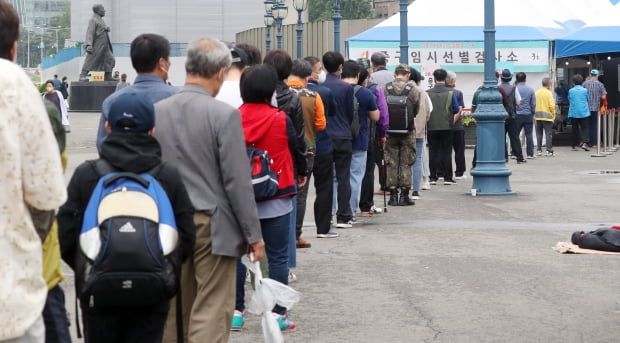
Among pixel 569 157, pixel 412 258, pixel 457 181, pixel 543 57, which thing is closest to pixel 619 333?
pixel 412 258

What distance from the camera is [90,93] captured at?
50969mm

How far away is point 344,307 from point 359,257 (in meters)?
2.55

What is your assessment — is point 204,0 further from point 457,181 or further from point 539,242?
point 539,242

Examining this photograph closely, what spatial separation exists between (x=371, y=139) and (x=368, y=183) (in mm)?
741

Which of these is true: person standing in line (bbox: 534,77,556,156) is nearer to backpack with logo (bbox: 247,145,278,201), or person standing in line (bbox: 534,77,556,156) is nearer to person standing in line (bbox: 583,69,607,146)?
person standing in line (bbox: 583,69,607,146)

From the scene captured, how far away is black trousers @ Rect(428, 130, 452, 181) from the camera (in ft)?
64.2

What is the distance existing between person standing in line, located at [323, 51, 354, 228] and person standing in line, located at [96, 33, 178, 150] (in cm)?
605

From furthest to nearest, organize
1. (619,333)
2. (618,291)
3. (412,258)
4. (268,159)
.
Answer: (412,258) → (618,291) → (619,333) → (268,159)

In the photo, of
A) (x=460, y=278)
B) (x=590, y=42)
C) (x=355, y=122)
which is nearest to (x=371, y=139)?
(x=355, y=122)

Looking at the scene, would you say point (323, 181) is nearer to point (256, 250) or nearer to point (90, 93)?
point (256, 250)

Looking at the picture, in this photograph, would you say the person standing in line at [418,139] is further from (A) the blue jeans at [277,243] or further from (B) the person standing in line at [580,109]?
(B) the person standing in line at [580,109]

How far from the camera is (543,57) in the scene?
1250 inches

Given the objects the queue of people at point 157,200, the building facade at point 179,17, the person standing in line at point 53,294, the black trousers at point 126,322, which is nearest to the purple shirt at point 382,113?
the queue of people at point 157,200

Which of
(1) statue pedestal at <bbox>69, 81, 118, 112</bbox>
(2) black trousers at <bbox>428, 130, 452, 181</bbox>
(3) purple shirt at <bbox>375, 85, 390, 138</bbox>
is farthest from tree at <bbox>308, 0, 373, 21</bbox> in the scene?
(3) purple shirt at <bbox>375, 85, 390, 138</bbox>
